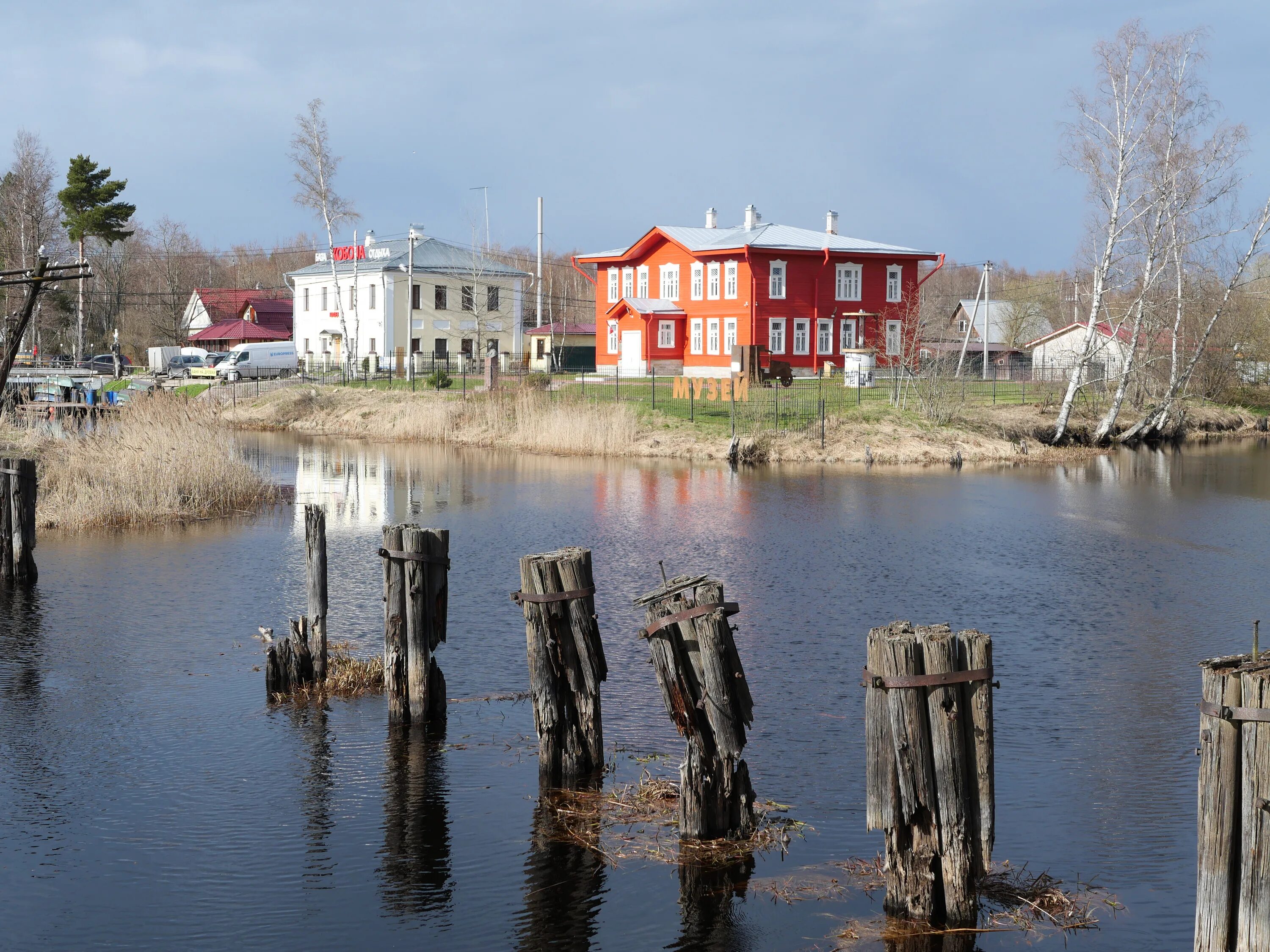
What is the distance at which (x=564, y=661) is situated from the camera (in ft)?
29.1

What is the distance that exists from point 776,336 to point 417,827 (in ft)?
156

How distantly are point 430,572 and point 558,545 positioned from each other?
10459 mm

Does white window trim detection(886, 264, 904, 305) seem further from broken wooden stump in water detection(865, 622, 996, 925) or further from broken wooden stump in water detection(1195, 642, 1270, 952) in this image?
broken wooden stump in water detection(1195, 642, 1270, 952)

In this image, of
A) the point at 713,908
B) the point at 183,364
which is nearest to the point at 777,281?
the point at 183,364

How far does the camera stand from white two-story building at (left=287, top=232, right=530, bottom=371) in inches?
2682

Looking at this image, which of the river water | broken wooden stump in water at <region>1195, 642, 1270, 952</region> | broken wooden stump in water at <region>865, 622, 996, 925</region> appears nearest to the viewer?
broken wooden stump in water at <region>1195, 642, 1270, 952</region>

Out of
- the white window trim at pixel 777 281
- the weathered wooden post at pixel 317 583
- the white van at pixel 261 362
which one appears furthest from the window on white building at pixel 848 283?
the weathered wooden post at pixel 317 583

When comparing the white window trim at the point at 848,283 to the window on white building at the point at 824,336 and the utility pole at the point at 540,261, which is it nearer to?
the window on white building at the point at 824,336

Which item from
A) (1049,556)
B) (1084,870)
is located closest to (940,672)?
(1084,870)

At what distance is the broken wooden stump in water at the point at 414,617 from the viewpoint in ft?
32.7

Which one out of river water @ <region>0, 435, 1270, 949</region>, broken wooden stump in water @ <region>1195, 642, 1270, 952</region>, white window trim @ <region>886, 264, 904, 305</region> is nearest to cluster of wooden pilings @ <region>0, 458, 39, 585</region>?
river water @ <region>0, 435, 1270, 949</region>

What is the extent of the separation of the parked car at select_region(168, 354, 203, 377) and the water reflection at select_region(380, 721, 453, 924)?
5812cm

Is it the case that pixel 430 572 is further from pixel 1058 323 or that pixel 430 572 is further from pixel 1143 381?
→ pixel 1058 323

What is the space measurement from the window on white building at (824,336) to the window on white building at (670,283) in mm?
6534
